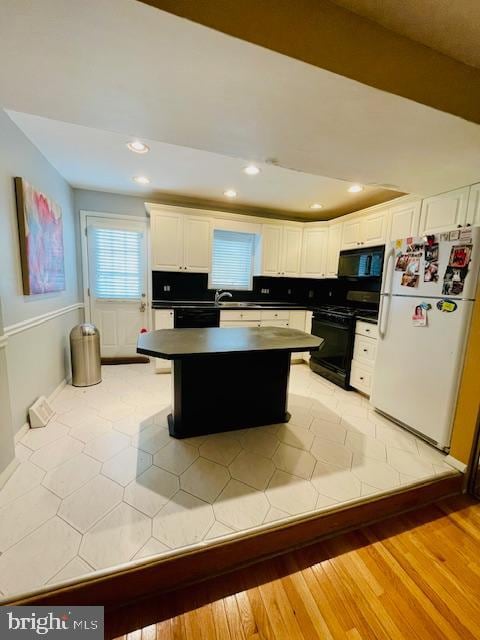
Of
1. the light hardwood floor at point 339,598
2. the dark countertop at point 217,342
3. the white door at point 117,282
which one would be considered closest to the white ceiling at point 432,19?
the dark countertop at point 217,342

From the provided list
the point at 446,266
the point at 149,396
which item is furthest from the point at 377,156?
the point at 149,396

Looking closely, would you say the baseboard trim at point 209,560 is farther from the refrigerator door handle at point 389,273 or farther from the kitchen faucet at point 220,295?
the kitchen faucet at point 220,295

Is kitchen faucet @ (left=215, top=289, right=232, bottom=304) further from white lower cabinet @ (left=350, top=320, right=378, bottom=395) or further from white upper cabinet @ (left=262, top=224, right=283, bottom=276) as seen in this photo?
white lower cabinet @ (left=350, top=320, right=378, bottom=395)

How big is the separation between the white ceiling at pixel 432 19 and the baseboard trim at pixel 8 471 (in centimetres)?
294

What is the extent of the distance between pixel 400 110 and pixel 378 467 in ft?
7.14

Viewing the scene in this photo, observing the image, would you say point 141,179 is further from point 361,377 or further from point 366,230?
point 361,377

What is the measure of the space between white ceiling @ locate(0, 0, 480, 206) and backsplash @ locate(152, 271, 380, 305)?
222cm

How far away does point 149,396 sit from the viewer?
287 cm

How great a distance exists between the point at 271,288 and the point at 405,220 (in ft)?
7.22

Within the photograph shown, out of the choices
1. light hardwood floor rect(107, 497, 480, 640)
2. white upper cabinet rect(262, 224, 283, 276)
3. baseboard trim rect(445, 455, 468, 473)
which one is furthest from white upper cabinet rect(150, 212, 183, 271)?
baseboard trim rect(445, 455, 468, 473)

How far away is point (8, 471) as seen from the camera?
1647mm

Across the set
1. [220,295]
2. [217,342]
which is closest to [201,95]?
[217,342]

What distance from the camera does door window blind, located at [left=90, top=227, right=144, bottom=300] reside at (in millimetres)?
3686

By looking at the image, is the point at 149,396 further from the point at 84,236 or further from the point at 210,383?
the point at 84,236
